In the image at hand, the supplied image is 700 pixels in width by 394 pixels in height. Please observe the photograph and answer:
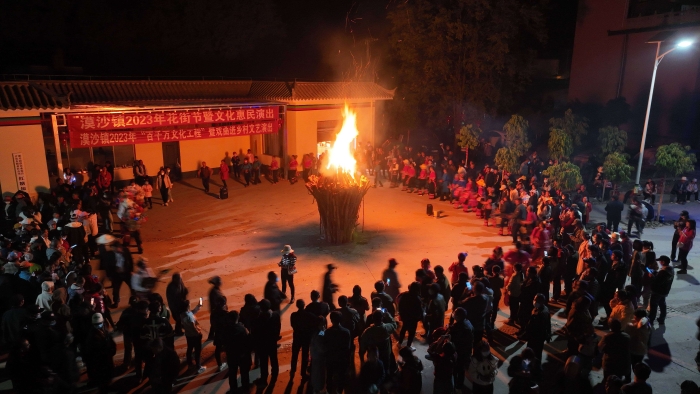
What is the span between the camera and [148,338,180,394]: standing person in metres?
5.92

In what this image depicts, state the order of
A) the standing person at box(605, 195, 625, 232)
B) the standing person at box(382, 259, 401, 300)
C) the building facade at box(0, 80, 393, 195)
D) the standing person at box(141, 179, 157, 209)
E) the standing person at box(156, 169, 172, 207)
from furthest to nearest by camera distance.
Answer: the standing person at box(156, 169, 172, 207) → the standing person at box(141, 179, 157, 209) → the building facade at box(0, 80, 393, 195) → the standing person at box(605, 195, 625, 232) → the standing person at box(382, 259, 401, 300)

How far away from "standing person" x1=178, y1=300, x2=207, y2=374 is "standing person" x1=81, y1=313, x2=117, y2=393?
975 millimetres

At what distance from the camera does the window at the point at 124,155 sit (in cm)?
1888

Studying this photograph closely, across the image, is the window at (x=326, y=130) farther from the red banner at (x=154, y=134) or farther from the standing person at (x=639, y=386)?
the standing person at (x=639, y=386)

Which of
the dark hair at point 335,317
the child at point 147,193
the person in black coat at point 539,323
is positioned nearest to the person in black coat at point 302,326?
the dark hair at point 335,317

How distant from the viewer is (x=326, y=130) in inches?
891

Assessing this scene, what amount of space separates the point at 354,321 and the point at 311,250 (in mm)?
6040

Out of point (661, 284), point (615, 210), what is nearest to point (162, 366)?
point (661, 284)

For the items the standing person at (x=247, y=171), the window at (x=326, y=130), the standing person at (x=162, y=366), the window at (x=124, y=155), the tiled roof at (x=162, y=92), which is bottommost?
the standing person at (x=162, y=366)

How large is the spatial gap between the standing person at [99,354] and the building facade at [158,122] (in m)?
10.6

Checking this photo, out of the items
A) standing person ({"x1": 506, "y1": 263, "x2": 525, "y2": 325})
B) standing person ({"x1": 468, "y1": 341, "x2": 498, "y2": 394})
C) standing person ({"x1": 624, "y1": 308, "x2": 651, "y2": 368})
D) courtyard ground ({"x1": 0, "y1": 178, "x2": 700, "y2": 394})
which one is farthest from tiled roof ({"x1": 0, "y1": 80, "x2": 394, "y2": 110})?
standing person ({"x1": 624, "y1": 308, "x2": 651, "y2": 368})

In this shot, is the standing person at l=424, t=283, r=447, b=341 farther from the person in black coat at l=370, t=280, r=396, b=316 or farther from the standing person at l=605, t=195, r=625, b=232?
the standing person at l=605, t=195, r=625, b=232

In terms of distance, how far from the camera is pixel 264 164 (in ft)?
72.1

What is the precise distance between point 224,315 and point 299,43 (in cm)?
3162
